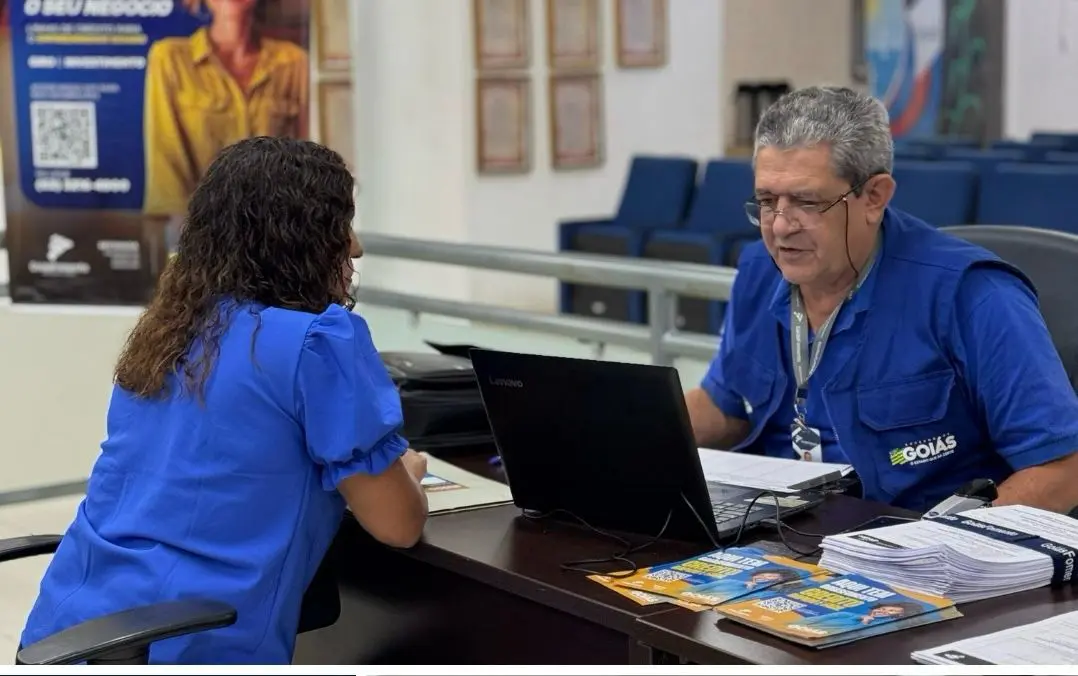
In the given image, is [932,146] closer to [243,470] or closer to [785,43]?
[785,43]

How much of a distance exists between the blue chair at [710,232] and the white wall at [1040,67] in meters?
→ 5.40

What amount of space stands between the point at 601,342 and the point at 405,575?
1953 mm

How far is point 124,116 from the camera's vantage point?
13.6 feet

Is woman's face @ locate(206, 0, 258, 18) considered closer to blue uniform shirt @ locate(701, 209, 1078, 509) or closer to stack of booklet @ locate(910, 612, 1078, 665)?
blue uniform shirt @ locate(701, 209, 1078, 509)

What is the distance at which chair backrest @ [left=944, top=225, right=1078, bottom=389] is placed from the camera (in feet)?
7.96

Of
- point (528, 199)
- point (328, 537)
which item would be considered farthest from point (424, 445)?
point (528, 199)

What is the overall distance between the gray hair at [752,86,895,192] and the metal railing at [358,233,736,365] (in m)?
1.19

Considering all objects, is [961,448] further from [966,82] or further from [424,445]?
[966,82]

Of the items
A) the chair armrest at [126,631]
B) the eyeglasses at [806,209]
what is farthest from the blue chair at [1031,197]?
the chair armrest at [126,631]

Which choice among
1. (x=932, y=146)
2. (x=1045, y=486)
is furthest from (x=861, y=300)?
(x=932, y=146)

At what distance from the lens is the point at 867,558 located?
1.77 m

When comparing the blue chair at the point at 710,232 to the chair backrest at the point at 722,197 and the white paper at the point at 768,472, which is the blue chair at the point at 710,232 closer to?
the chair backrest at the point at 722,197

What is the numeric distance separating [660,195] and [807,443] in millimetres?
5861

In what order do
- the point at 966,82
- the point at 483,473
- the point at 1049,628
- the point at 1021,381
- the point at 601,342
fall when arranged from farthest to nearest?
the point at 966,82, the point at 601,342, the point at 483,473, the point at 1021,381, the point at 1049,628
